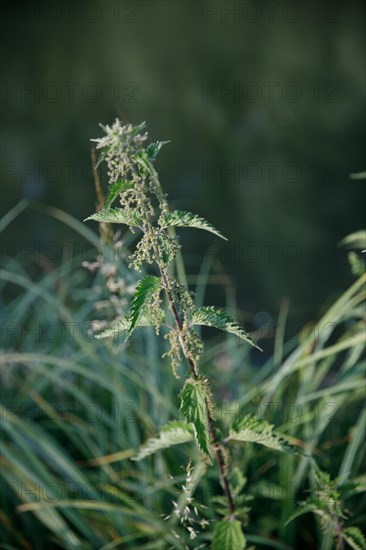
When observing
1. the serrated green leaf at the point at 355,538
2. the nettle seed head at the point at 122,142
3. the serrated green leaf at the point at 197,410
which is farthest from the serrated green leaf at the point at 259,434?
the nettle seed head at the point at 122,142

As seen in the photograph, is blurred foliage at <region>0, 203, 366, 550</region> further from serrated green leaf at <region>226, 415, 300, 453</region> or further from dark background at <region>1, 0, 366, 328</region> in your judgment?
dark background at <region>1, 0, 366, 328</region>

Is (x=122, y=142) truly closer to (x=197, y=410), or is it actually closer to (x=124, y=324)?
(x=124, y=324)

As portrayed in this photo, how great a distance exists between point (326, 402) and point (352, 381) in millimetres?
87

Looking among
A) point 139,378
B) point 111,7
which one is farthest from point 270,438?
point 111,7

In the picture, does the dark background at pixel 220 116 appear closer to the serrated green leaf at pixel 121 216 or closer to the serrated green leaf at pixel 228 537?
the serrated green leaf at pixel 228 537

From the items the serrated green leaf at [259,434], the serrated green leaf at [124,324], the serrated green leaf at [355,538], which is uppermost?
the serrated green leaf at [124,324]

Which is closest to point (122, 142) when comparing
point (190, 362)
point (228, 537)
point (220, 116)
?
point (190, 362)

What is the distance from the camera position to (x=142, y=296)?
1.07 m

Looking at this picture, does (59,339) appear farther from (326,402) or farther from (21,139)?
(21,139)

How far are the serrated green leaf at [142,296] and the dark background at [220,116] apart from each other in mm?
3106

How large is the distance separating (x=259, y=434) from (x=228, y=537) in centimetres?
20

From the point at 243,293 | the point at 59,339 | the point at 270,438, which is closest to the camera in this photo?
the point at 270,438

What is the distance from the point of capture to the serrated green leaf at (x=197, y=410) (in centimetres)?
105

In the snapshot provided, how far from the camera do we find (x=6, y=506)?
1.97 meters
